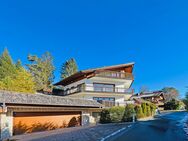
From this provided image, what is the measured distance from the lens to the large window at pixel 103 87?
Result: 1569 inches

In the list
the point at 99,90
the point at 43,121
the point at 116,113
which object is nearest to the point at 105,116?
the point at 116,113

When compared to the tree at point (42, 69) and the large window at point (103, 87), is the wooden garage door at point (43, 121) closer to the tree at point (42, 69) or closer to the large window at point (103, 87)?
the large window at point (103, 87)

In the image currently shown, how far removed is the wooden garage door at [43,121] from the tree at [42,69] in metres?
33.7

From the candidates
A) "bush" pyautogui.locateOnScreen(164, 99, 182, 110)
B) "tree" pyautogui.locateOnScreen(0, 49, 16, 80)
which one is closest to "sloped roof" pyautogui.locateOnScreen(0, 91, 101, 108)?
"tree" pyautogui.locateOnScreen(0, 49, 16, 80)

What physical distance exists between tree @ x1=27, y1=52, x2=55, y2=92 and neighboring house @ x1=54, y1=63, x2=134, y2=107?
756 inches

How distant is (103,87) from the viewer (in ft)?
133

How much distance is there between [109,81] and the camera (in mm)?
42062

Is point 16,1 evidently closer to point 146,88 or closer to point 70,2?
point 70,2

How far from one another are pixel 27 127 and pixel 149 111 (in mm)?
21581

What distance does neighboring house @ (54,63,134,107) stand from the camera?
39.3 metres

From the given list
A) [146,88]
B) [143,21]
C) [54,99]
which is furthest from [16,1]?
[146,88]

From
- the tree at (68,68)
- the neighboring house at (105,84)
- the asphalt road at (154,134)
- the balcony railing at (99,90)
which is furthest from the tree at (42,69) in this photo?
the asphalt road at (154,134)

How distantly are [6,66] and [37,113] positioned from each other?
3769cm

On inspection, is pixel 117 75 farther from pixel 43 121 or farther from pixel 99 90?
pixel 43 121
